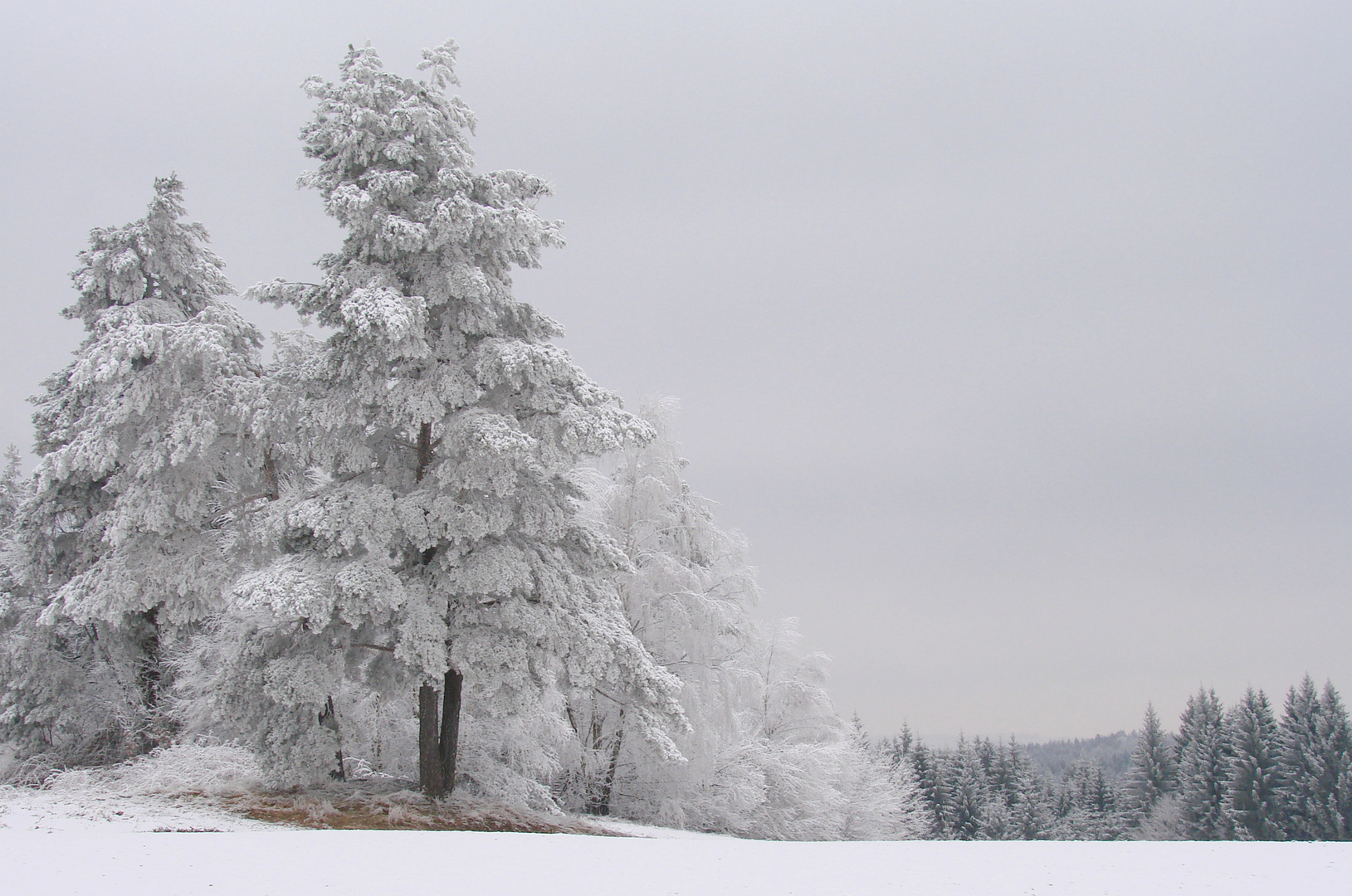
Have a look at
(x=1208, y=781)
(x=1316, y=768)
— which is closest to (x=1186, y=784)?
(x=1208, y=781)

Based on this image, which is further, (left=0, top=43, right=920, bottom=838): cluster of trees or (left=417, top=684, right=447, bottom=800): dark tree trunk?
(left=417, top=684, right=447, bottom=800): dark tree trunk

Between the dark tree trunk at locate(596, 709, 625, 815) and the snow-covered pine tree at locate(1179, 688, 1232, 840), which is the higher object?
the dark tree trunk at locate(596, 709, 625, 815)

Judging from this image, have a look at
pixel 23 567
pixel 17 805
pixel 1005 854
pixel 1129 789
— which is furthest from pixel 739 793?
pixel 1129 789

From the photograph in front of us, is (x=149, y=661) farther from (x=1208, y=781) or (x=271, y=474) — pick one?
(x=1208, y=781)

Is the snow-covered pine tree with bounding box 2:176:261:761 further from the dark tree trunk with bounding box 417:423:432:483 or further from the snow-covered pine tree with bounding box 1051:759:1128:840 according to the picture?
the snow-covered pine tree with bounding box 1051:759:1128:840

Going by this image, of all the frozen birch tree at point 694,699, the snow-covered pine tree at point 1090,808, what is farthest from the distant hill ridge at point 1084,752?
the frozen birch tree at point 694,699

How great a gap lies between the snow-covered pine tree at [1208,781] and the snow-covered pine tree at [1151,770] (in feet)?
26.7

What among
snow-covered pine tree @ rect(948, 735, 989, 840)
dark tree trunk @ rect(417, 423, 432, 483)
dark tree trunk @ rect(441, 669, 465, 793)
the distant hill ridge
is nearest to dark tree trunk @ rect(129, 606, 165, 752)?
dark tree trunk @ rect(441, 669, 465, 793)

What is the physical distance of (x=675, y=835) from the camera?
52.4 feet

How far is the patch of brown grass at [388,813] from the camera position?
1219 cm

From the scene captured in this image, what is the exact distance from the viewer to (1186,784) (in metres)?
47.8

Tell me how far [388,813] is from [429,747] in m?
1.51

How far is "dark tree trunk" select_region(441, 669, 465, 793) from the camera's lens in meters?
14.2

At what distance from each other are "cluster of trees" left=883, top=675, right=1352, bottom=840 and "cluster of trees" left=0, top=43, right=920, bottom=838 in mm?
16444
